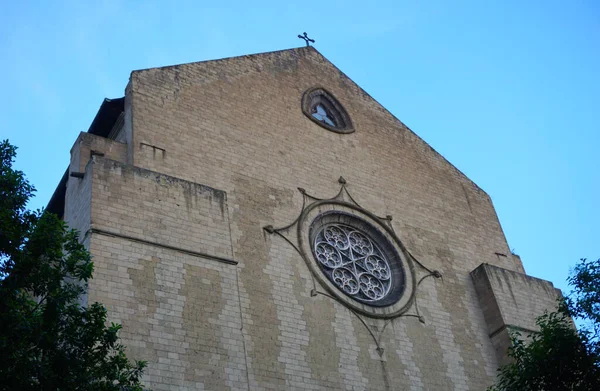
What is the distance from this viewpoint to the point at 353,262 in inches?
612

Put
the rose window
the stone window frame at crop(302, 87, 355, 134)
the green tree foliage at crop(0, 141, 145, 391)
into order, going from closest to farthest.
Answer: the green tree foliage at crop(0, 141, 145, 391) → the rose window → the stone window frame at crop(302, 87, 355, 134)

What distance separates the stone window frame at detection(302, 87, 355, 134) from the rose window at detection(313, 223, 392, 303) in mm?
3117

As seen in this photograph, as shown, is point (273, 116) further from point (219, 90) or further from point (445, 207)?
point (445, 207)

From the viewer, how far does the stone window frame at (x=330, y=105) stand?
18.3m

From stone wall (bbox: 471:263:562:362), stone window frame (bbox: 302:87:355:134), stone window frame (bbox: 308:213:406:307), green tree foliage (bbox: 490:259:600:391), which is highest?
stone window frame (bbox: 302:87:355:134)

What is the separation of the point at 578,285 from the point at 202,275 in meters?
5.83

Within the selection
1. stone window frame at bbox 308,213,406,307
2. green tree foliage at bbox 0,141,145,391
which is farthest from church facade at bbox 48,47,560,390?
green tree foliage at bbox 0,141,145,391

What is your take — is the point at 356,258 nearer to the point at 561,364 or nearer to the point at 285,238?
the point at 285,238

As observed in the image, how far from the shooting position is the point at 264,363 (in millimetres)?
12578

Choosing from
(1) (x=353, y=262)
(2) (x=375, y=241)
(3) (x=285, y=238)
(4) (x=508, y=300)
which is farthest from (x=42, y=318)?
(4) (x=508, y=300)

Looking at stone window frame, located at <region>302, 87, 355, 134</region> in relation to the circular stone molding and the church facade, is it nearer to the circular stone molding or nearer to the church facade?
the church facade

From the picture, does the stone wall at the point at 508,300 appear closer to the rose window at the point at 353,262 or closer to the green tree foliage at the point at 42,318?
the rose window at the point at 353,262

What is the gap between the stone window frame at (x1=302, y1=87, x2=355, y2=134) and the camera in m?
18.3

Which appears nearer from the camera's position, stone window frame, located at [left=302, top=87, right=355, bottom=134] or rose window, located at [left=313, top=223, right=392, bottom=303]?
rose window, located at [left=313, top=223, right=392, bottom=303]
